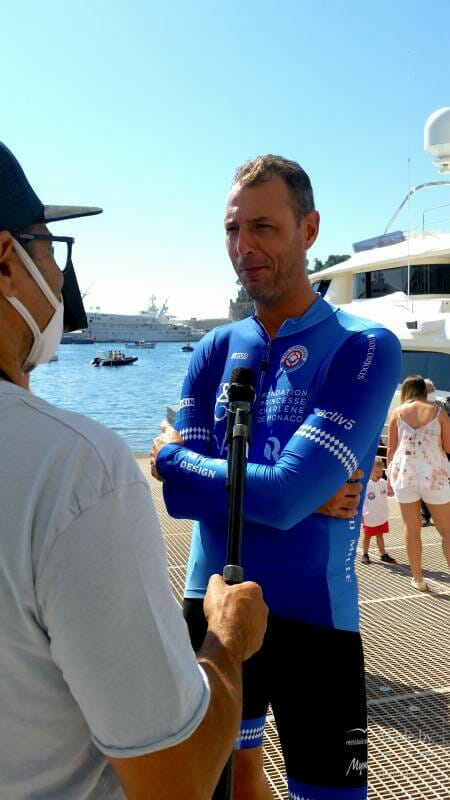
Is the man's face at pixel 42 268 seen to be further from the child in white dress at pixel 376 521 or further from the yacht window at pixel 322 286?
the yacht window at pixel 322 286

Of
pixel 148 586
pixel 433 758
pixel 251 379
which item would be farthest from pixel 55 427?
pixel 433 758

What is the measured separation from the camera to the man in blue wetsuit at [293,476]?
1.91 metres

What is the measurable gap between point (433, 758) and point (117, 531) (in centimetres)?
277

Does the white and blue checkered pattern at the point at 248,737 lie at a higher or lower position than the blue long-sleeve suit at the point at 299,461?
lower

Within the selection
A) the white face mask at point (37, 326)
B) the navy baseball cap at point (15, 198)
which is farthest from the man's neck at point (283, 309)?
the navy baseball cap at point (15, 198)

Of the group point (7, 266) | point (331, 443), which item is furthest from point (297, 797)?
point (7, 266)

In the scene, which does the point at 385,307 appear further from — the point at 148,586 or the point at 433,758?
the point at 148,586

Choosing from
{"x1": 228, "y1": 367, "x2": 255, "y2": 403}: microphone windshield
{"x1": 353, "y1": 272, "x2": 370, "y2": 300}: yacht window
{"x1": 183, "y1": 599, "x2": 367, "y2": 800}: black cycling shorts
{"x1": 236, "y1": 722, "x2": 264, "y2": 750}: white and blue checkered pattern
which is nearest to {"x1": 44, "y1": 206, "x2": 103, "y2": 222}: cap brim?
{"x1": 228, "y1": 367, "x2": 255, "y2": 403}: microphone windshield

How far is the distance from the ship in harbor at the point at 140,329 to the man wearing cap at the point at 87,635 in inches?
5317

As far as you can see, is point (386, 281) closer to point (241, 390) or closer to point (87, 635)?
point (241, 390)

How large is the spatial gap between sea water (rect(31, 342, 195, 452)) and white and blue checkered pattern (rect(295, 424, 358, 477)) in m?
8.87

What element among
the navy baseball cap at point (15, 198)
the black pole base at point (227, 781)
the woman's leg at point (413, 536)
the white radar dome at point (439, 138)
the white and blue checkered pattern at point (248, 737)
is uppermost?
the white radar dome at point (439, 138)

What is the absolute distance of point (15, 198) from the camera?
1.05 meters

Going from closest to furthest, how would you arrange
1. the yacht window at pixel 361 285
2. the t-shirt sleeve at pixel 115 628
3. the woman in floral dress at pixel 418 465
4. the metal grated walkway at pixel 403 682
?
1. the t-shirt sleeve at pixel 115 628
2. the metal grated walkway at pixel 403 682
3. the woman in floral dress at pixel 418 465
4. the yacht window at pixel 361 285
